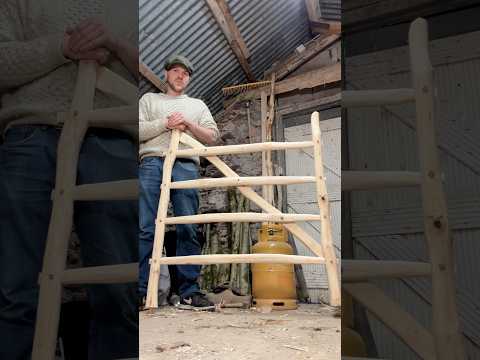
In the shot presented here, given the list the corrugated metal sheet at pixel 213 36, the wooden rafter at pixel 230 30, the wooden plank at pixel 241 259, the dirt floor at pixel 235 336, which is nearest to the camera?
the dirt floor at pixel 235 336

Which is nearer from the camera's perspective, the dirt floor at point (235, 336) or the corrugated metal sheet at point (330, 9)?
the dirt floor at point (235, 336)

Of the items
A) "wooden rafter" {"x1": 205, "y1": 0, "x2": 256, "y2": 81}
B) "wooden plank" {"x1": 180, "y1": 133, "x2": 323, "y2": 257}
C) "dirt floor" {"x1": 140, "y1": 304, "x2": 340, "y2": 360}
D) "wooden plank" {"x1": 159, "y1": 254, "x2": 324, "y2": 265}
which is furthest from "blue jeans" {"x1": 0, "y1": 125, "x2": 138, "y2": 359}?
"wooden rafter" {"x1": 205, "y1": 0, "x2": 256, "y2": 81}

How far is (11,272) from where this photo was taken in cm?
38

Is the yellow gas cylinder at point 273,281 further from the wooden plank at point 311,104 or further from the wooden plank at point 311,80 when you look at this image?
the wooden plank at point 311,80

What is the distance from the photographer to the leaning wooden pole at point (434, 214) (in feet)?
1.25

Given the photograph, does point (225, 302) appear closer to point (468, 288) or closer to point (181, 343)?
point (181, 343)

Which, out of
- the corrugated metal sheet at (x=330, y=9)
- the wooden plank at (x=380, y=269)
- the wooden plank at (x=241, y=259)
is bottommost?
the wooden plank at (x=241, y=259)

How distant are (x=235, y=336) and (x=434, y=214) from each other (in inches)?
37.6

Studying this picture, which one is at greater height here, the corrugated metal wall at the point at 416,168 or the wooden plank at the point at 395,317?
the corrugated metal wall at the point at 416,168

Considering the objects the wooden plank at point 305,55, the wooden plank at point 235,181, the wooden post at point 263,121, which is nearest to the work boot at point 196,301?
the wooden plank at point 235,181

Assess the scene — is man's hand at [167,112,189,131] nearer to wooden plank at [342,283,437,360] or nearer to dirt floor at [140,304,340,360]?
dirt floor at [140,304,340,360]

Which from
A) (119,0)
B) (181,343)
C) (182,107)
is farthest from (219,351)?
(182,107)

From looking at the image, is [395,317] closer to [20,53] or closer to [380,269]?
[380,269]

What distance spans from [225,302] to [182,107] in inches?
36.4
